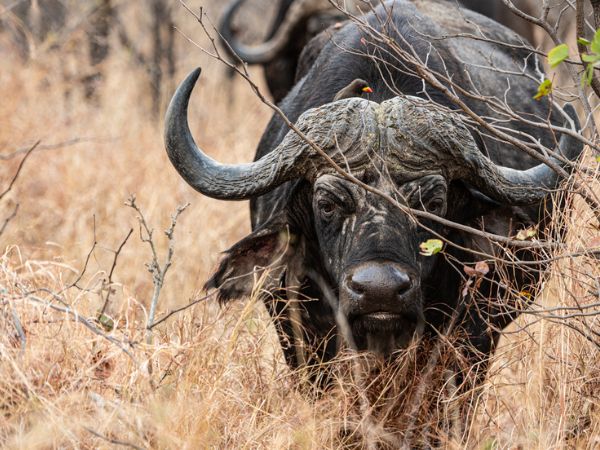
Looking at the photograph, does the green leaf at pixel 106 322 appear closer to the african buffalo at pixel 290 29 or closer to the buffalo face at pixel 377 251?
the buffalo face at pixel 377 251

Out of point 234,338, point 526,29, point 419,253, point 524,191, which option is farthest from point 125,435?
point 526,29

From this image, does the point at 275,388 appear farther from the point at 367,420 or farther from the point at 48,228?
the point at 48,228

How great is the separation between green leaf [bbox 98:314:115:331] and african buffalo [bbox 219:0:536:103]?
17.7 feet

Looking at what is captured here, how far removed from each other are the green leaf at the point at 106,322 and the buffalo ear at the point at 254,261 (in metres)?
0.44

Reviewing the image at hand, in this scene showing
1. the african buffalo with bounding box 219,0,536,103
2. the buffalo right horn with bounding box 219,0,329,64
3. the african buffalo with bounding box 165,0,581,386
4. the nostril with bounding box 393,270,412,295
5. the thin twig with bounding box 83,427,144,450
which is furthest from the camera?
the buffalo right horn with bounding box 219,0,329,64

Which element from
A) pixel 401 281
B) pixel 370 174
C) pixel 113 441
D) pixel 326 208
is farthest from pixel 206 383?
pixel 370 174

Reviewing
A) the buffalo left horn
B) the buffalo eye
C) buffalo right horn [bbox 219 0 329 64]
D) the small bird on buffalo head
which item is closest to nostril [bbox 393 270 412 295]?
the buffalo eye

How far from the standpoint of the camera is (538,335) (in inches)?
159

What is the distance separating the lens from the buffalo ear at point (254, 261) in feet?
14.6

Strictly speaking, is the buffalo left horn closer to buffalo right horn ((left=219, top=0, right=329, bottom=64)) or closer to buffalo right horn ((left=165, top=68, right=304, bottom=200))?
buffalo right horn ((left=165, top=68, right=304, bottom=200))

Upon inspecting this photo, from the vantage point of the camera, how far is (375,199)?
4039 millimetres

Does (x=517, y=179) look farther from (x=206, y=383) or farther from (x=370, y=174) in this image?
(x=206, y=383)

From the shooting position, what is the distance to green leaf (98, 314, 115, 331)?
407 centimetres

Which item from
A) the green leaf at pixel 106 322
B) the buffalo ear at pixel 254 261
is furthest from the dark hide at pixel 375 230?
the green leaf at pixel 106 322
